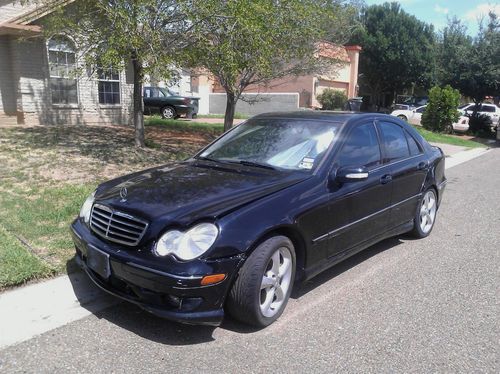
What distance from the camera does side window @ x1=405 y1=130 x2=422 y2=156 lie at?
5660 mm

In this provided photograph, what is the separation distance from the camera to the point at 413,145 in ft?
18.9

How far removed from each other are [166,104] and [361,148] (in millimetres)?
17236

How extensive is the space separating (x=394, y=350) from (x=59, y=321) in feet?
8.10

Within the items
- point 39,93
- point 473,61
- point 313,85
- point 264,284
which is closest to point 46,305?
point 264,284

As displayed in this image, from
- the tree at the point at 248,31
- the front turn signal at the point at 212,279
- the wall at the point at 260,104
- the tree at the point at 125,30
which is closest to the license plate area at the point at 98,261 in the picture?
the front turn signal at the point at 212,279

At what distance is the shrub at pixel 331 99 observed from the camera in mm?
31609

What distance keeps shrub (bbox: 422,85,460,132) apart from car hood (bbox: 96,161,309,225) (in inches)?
799

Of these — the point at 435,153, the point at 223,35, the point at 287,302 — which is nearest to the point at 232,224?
the point at 287,302

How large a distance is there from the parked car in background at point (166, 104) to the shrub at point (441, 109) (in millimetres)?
11149

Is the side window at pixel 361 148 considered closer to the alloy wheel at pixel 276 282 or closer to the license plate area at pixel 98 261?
the alloy wheel at pixel 276 282

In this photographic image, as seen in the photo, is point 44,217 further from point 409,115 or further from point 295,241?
point 409,115

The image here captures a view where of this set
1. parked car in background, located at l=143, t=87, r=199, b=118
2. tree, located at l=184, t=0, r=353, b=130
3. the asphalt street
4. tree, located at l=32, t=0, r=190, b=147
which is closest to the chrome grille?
the asphalt street

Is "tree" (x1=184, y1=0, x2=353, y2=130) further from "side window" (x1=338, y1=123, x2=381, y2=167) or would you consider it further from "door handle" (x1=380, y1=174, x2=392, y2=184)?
"door handle" (x1=380, y1=174, x2=392, y2=184)

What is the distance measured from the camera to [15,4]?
13656 millimetres
